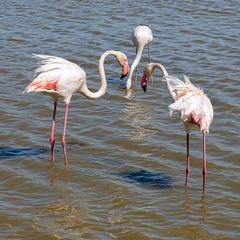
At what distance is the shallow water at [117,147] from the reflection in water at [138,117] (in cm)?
2

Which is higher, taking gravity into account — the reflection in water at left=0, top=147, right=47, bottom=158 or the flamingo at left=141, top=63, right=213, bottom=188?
the flamingo at left=141, top=63, right=213, bottom=188

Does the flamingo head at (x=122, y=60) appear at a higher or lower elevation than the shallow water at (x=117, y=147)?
higher

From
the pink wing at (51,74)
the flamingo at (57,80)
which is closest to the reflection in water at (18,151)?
the flamingo at (57,80)

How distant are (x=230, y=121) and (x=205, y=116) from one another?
2275 mm

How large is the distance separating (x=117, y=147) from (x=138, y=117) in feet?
4.57

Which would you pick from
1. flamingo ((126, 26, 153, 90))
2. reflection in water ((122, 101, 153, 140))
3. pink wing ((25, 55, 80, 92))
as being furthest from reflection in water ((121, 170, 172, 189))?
flamingo ((126, 26, 153, 90))

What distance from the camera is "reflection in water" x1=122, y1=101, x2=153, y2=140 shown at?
9016mm

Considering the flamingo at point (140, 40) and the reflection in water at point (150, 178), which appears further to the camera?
the flamingo at point (140, 40)

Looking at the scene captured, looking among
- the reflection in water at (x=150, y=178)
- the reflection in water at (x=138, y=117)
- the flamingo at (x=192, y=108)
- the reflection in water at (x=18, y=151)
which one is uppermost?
the flamingo at (x=192, y=108)

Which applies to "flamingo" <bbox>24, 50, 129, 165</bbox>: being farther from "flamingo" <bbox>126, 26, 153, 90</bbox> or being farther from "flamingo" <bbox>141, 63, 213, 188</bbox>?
"flamingo" <bbox>126, 26, 153, 90</bbox>

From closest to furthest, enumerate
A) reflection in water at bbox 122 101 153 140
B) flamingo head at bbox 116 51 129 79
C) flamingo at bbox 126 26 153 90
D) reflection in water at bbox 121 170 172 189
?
reflection in water at bbox 121 170 172 189 → reflection in water at bbox 122 101 153 140 → flamingo head at bbox 116 51 129 79 → flamingo at bbox 126 26 153 90

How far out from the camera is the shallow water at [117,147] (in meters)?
6.48

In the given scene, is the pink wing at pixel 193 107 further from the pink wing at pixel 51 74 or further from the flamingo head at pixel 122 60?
the flamingo head at pixel 122 60

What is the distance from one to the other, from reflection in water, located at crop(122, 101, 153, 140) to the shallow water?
17 millimetres
